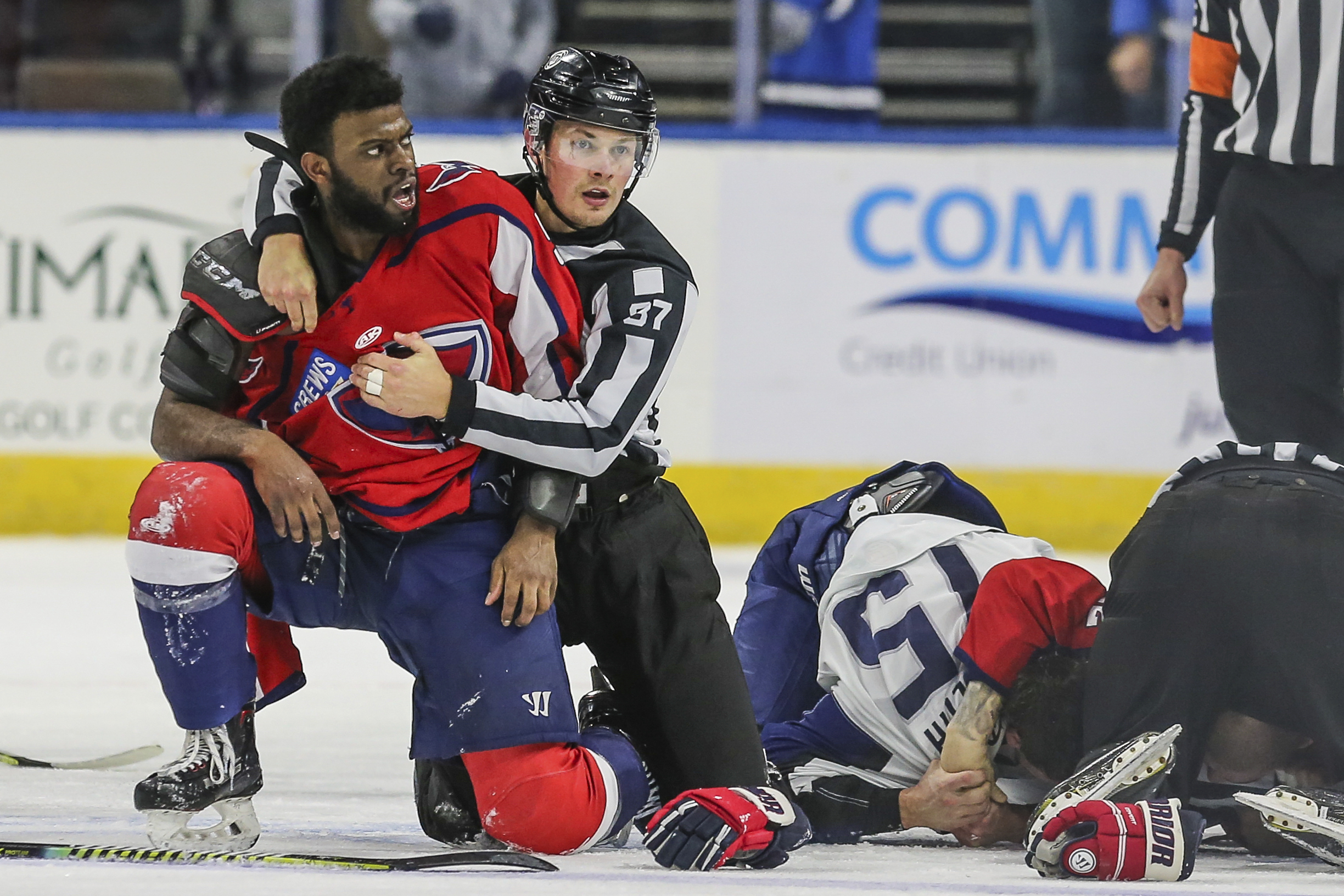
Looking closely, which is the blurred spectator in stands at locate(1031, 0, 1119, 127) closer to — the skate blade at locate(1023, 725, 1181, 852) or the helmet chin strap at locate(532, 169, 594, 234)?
the helmet chin strap at locate(532, 169, 594, 234)

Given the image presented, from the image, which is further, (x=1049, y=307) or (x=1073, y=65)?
(x=1073, y=65)

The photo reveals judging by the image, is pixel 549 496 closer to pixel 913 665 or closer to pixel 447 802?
pixel 447 802

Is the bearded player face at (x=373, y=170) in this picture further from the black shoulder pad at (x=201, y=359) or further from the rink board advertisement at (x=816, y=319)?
the rink board advertisement at (x=816, y=319)

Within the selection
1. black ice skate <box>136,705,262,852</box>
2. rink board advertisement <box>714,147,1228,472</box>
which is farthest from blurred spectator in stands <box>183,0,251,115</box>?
→ black ice skate <box>136,705,262,852</box>

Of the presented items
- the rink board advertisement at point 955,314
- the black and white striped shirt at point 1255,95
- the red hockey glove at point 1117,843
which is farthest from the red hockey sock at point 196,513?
the rink board advertisement at point 955,314

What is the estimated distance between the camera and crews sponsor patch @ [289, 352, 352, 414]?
2.46 meters

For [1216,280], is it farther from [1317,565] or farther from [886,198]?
[886,198]

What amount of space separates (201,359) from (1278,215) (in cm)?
190

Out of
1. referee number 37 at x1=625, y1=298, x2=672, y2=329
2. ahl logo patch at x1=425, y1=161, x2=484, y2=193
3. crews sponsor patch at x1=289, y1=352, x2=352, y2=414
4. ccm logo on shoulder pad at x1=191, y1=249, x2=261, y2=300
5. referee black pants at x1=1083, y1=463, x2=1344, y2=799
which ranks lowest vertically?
referee black pants at x1=1083, y1=463, x2=1344, y2=799

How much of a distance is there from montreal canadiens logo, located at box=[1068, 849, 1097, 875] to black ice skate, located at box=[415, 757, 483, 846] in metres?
0.78

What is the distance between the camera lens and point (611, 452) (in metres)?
2.48

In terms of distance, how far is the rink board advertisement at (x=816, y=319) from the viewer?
6.02 meters

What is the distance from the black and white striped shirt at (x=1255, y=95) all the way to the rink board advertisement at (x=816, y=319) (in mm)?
2433

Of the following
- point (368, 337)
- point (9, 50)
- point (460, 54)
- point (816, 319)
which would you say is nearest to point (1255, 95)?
point (368, 337)
